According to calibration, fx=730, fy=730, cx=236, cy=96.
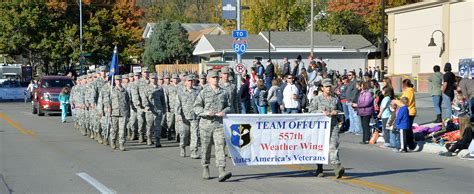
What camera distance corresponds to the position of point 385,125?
18438 millimetres

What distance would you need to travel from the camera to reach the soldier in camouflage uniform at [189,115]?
49.4 ft

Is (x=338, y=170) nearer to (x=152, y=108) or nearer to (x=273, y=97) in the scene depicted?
(x=152, y=108)

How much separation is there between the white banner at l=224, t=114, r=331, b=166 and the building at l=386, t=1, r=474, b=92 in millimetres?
30610

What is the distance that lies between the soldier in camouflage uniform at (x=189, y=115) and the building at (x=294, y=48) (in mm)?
42228

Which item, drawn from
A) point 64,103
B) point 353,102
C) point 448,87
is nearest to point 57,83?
point 64,103

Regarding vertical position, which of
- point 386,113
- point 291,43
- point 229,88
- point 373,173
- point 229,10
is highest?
point 291,43

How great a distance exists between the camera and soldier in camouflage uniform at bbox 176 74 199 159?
15.1 metres

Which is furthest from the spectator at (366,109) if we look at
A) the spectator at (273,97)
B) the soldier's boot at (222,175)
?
the soldier's boot at (222,175)

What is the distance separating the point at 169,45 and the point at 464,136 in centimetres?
5730

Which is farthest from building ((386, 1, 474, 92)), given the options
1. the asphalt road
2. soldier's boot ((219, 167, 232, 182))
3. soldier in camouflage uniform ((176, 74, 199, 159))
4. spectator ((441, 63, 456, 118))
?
soldier's boot ((219, 167, 232, 182))

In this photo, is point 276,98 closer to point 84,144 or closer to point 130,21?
point 84,144

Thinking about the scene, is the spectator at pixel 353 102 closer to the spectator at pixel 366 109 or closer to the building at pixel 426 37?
the spectator at pixel 366 109

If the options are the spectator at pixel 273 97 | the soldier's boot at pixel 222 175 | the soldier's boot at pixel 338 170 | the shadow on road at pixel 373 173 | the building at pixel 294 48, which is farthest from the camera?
the building at pixel 294 48

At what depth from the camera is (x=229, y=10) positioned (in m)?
27.5
